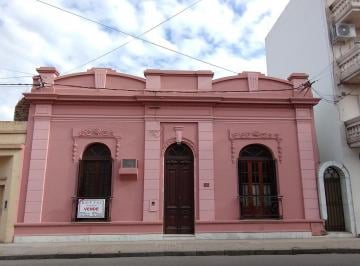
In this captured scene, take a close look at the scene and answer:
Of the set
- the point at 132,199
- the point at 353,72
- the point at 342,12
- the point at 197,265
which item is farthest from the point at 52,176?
the point at 342,12

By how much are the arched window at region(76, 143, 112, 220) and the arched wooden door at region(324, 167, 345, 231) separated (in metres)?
7.79

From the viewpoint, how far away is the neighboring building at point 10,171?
1154 cm

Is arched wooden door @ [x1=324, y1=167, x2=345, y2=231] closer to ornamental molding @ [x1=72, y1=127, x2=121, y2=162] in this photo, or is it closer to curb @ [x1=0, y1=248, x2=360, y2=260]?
curb @ [x1=0, y1=248, x2=360, y2=260]

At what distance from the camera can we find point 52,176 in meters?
12.1

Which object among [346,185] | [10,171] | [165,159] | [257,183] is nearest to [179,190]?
[165,159]

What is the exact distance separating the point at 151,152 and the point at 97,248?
376 centimetres

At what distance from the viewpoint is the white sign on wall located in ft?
38.6

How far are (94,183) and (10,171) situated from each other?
2.80 metres

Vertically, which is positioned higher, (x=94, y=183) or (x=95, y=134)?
(x=95, y=134)

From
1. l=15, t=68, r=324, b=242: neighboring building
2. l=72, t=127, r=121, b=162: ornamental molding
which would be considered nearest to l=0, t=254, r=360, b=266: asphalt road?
l=15, t=68, r=324, b=242: neighboring building

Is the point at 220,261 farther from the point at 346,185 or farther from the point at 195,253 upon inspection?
the point at 346,185

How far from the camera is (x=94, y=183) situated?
40.2ft

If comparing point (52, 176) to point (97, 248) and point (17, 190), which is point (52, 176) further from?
point (97, 248)

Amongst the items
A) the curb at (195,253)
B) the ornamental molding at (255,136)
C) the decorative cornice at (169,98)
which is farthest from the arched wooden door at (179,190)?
the curb at (195,253)
